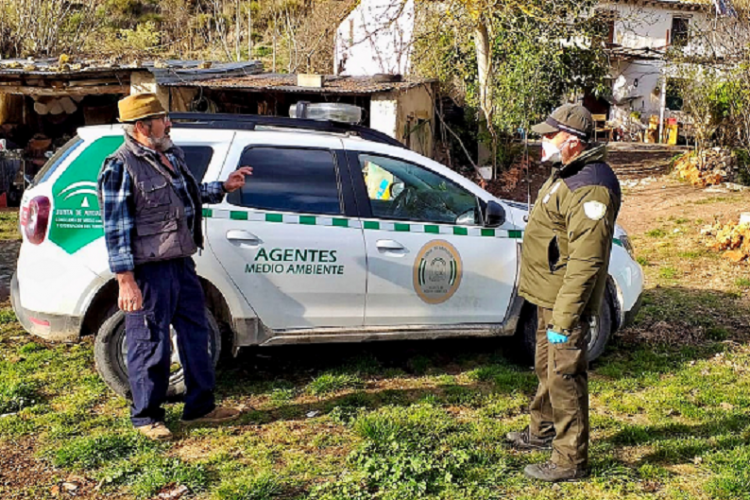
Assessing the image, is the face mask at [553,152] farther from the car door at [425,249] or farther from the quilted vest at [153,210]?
the quilted vest at [153,210]

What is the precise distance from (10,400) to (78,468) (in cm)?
113

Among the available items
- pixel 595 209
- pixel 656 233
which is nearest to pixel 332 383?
pixel 595 209

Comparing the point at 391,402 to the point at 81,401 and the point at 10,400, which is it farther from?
the point at 10,400

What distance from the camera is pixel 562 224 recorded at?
370 centimetres

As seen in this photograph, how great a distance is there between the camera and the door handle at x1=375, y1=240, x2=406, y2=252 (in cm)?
512

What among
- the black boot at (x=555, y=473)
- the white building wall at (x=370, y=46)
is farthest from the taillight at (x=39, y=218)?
the white building wall at (x=370, y=46)

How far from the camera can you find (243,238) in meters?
4.86

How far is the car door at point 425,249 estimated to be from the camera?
5.16 metres

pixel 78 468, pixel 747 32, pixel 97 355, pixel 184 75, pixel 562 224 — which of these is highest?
pixel 747 32

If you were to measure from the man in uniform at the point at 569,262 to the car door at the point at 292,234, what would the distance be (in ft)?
4.75

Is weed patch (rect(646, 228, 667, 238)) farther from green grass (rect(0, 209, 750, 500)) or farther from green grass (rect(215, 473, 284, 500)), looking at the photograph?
green grass (rect(215, 473, 284, 500))

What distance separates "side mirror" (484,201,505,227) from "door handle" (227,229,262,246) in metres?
1.57

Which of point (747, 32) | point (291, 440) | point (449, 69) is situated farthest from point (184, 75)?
point (747, 32)

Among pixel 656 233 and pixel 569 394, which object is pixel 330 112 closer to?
pixel 569 394
